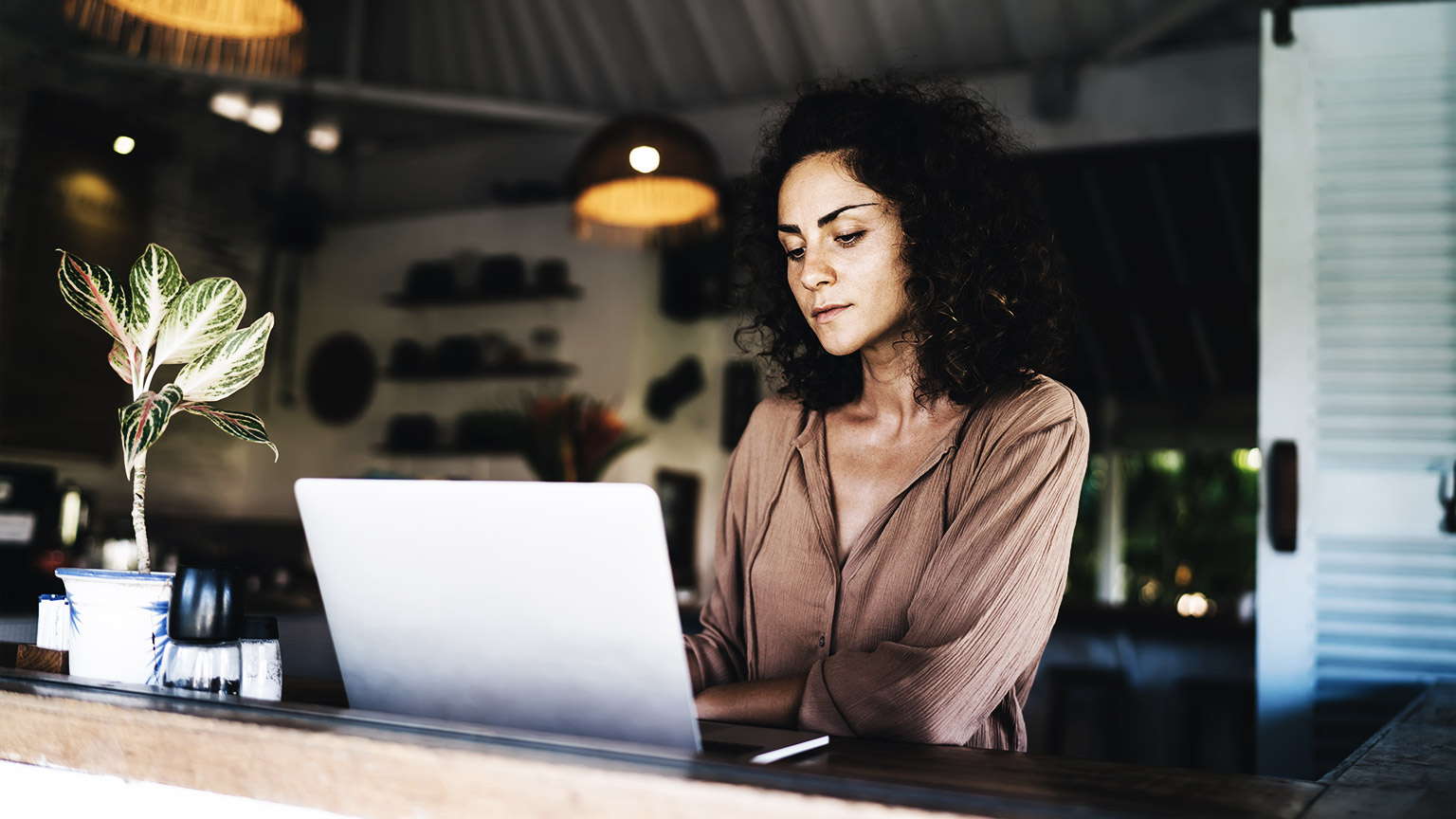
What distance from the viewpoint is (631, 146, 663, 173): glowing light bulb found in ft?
11.2

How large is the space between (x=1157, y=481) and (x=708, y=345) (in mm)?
2991

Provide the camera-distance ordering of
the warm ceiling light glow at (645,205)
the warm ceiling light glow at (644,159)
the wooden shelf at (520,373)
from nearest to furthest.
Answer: the warm ceiling light glow at (644,159) → the warm ceiling light glow at (645,205) → the wooden shelf at (520,373)

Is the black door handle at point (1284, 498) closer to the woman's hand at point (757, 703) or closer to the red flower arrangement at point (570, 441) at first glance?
the woman's hand at point (757, 703)

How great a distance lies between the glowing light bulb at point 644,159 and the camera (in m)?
3.42

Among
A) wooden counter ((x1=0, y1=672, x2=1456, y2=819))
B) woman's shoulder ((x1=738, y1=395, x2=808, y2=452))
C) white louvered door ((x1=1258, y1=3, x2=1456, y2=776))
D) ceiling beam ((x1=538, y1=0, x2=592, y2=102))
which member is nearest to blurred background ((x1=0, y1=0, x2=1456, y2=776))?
ceiling beam ((x1=538, y1=0, x2=592, y2=102))

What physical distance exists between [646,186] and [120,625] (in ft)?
Result: 9.92

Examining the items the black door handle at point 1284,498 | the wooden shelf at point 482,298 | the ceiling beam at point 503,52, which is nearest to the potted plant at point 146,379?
the black door handle at point 1284,498

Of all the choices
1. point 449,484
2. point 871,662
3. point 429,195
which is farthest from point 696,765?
point 429,195

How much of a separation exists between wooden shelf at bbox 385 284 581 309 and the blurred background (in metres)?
0.02

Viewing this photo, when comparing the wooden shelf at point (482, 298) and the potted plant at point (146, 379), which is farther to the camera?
the wooden shelf at point (482, 298)

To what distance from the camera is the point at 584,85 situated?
18.8 ft

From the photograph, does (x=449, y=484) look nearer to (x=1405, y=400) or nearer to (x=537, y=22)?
(x=1405, y=400)

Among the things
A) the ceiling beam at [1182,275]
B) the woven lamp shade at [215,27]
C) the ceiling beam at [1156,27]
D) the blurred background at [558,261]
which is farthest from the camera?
the ceiling beam at [1182,275]

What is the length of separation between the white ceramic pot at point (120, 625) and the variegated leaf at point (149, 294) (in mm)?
247
